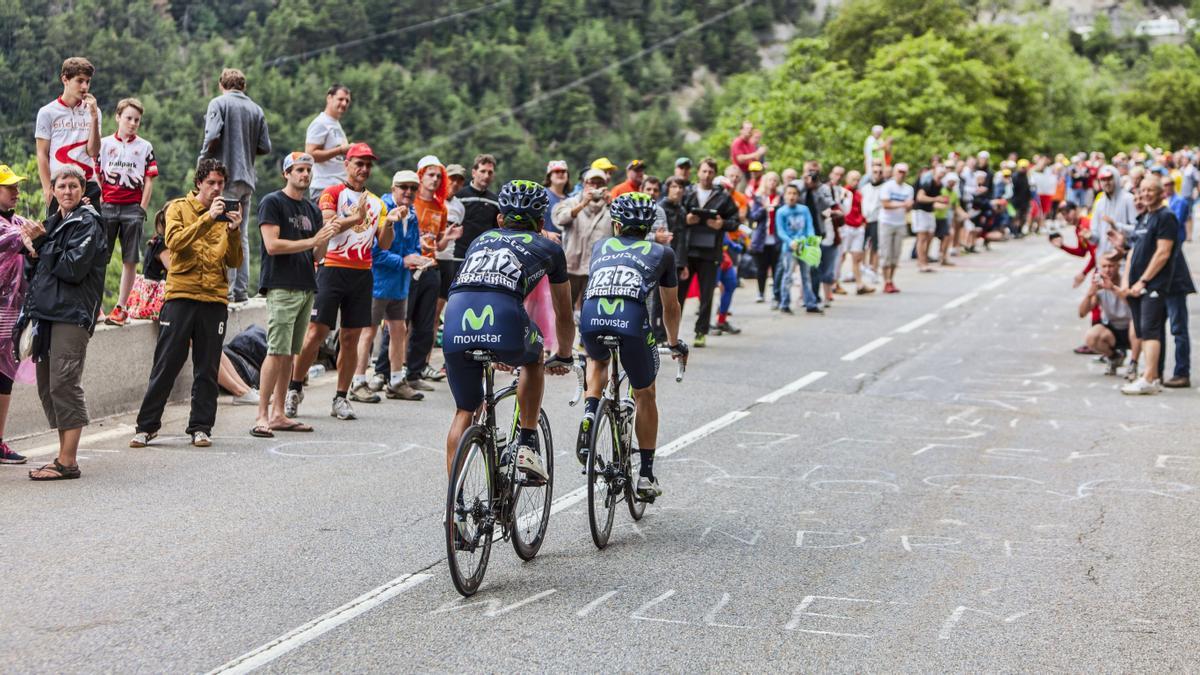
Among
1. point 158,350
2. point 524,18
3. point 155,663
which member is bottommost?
point 155,663

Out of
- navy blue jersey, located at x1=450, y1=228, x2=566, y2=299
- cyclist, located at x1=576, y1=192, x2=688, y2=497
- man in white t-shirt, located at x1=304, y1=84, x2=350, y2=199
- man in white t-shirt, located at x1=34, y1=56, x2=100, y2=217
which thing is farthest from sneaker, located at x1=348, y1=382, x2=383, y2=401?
navy blue jersey, located at x1=450, y1=228, x2=566, y2=299

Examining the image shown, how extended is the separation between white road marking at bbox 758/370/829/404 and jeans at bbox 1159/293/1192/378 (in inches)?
139

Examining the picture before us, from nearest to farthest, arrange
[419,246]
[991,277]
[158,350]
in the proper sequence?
[158,350]
[419,246]
[991,277]

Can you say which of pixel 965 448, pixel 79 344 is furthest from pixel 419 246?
pixel 965 448

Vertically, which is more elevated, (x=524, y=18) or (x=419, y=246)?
(x=524, y=18)

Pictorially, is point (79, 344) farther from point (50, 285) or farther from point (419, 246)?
point (419, 246)

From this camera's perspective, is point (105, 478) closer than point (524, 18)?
Yes

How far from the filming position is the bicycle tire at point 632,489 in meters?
8.15

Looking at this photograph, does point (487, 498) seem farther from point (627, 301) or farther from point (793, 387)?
point (793, 387)

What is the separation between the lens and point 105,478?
29.9ft

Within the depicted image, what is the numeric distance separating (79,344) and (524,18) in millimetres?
111009

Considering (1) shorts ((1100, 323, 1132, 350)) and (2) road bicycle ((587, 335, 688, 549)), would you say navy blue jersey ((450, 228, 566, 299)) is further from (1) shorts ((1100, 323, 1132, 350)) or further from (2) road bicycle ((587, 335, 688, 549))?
(1) shorts ((1100, 323, 1132, 350))

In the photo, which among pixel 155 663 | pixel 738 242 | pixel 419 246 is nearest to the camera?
pixel 155 663

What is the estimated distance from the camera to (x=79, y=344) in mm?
9102
